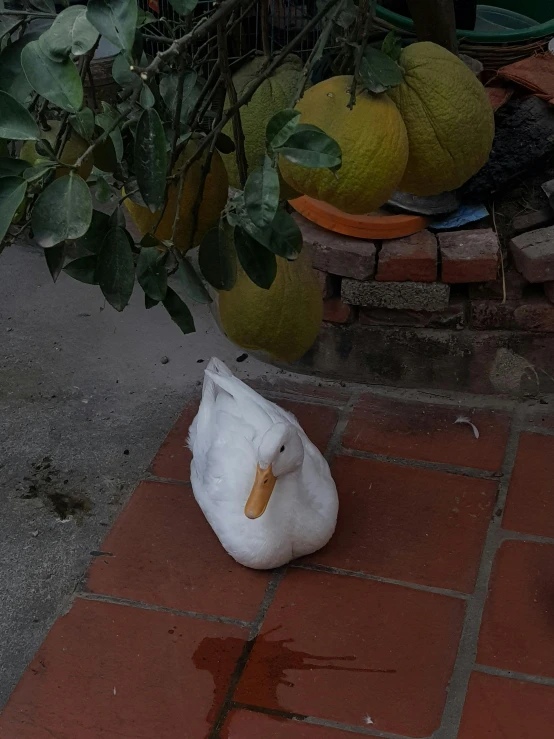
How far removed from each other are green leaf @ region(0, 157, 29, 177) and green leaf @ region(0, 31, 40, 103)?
6 cm

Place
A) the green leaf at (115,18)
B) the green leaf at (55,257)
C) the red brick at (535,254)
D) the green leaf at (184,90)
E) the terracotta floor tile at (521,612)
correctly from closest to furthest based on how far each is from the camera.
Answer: the green leaf at (115,18), the green leaf at (55,257), the green leaf at (184,90), the terracotta floor tile at (521,612), the red brick at (535,254)

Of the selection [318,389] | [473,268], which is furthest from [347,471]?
[473,268]

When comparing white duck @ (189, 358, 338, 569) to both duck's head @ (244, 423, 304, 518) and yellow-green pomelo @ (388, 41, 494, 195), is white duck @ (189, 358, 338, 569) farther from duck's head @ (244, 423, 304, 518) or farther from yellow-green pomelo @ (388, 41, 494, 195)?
yellow-green pomelo @ (388, 41, 494, 195)

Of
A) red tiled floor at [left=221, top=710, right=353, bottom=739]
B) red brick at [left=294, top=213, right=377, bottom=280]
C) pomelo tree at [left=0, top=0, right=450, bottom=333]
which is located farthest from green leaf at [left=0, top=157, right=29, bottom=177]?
red brick at [left=294, top=213, right=377, bottom=280]

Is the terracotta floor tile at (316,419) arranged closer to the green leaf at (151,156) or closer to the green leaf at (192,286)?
the green leaf at (192,286)

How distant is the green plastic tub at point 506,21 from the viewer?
2.21 metres

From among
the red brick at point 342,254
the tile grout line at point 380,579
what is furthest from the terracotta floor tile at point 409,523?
the red brick at point 342,254

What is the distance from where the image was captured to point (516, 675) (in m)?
1.60

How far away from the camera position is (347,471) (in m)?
2.09

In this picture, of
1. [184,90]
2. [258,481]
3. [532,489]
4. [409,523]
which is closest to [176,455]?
[258,481]

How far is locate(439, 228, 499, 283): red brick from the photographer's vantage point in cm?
207

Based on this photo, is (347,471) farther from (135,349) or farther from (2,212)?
(2,212)

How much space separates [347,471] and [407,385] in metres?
0.33

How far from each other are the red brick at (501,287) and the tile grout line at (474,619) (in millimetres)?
311
